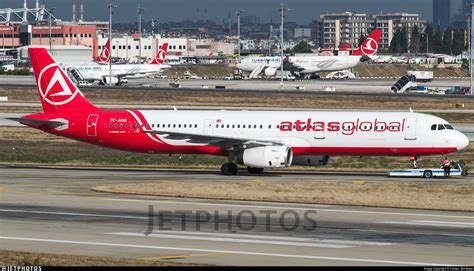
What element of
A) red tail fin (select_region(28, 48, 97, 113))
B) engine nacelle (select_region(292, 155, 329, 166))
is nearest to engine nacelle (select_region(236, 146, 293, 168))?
engine nacelle (select_region(292, 155, 329, 166))

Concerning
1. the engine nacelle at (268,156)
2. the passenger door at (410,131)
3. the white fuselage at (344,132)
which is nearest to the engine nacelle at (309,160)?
the white fuselage at (344,132)

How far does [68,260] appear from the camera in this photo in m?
30.2

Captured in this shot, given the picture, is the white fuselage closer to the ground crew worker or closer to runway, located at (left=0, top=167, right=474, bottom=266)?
the ground crew worker

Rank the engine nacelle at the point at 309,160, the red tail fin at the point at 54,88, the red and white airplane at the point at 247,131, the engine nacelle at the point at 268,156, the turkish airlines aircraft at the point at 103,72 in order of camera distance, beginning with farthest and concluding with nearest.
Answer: the turkish airlines aircraft at the point at 103,72 → the red tail fin at the point at 54,88 → the engine nacelle at the point at 309,160 → the red and white airplane at the point at 247,131 → the engine nacelle at the point at 268,156

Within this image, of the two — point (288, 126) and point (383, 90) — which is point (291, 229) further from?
point (383, 90)

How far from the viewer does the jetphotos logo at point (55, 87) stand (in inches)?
2525

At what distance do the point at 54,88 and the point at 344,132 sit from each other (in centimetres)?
1897

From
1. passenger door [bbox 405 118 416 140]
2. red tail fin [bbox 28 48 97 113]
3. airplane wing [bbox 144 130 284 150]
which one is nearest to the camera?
passenger door [bbox 405 118 416 140]

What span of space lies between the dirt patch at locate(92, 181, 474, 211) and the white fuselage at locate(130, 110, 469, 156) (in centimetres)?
580

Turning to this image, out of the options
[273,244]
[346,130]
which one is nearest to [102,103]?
[346,130]

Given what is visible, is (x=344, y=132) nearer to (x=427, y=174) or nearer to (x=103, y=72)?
(x=427, y=174)

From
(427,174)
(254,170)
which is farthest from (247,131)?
(427,174)

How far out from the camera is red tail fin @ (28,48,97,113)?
210ft

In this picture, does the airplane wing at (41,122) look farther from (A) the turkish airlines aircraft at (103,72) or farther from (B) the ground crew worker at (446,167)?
(A) the turkish airlines aircraft at (103,72)
